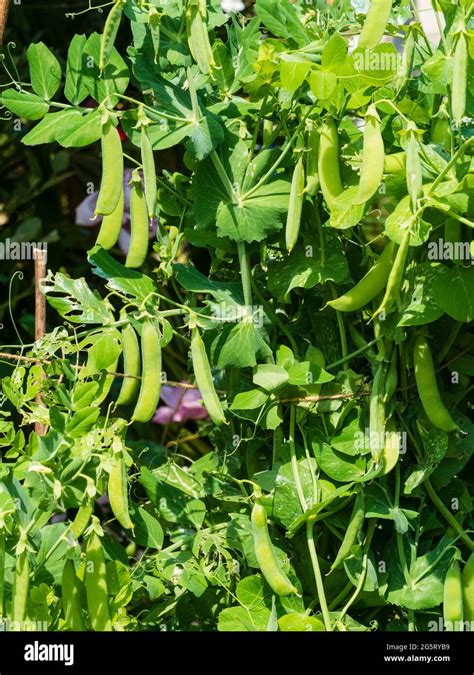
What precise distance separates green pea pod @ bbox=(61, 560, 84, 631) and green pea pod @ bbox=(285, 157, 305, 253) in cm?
37

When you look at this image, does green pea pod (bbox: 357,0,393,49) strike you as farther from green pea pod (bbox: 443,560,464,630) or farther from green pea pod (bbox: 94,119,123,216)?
green pea pod (bbox: 443,560,464,630)

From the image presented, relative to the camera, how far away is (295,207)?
2.94 feet

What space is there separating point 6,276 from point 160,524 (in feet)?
3.85

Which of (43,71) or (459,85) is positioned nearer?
(459,85)

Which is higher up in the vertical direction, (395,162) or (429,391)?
(395,162)

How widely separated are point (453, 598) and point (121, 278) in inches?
17.6

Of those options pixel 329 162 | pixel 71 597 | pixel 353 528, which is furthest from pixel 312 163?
pixel 71 597

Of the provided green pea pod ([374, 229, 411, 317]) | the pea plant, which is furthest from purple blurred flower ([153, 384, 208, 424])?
green pea pod ([374, 229, 411, 317])

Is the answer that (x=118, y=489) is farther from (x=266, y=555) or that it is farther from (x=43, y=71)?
(x=43, y=71)

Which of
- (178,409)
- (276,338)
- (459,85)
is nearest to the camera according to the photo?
(459,85)

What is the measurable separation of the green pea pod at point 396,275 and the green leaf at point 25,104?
0.40 m

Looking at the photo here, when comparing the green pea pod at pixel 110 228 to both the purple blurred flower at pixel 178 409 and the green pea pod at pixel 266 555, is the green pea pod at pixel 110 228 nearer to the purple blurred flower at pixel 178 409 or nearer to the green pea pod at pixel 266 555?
the green pea pod at pixel 266 555

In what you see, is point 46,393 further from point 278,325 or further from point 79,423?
point 278,325

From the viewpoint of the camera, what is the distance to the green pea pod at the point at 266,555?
877 mm
